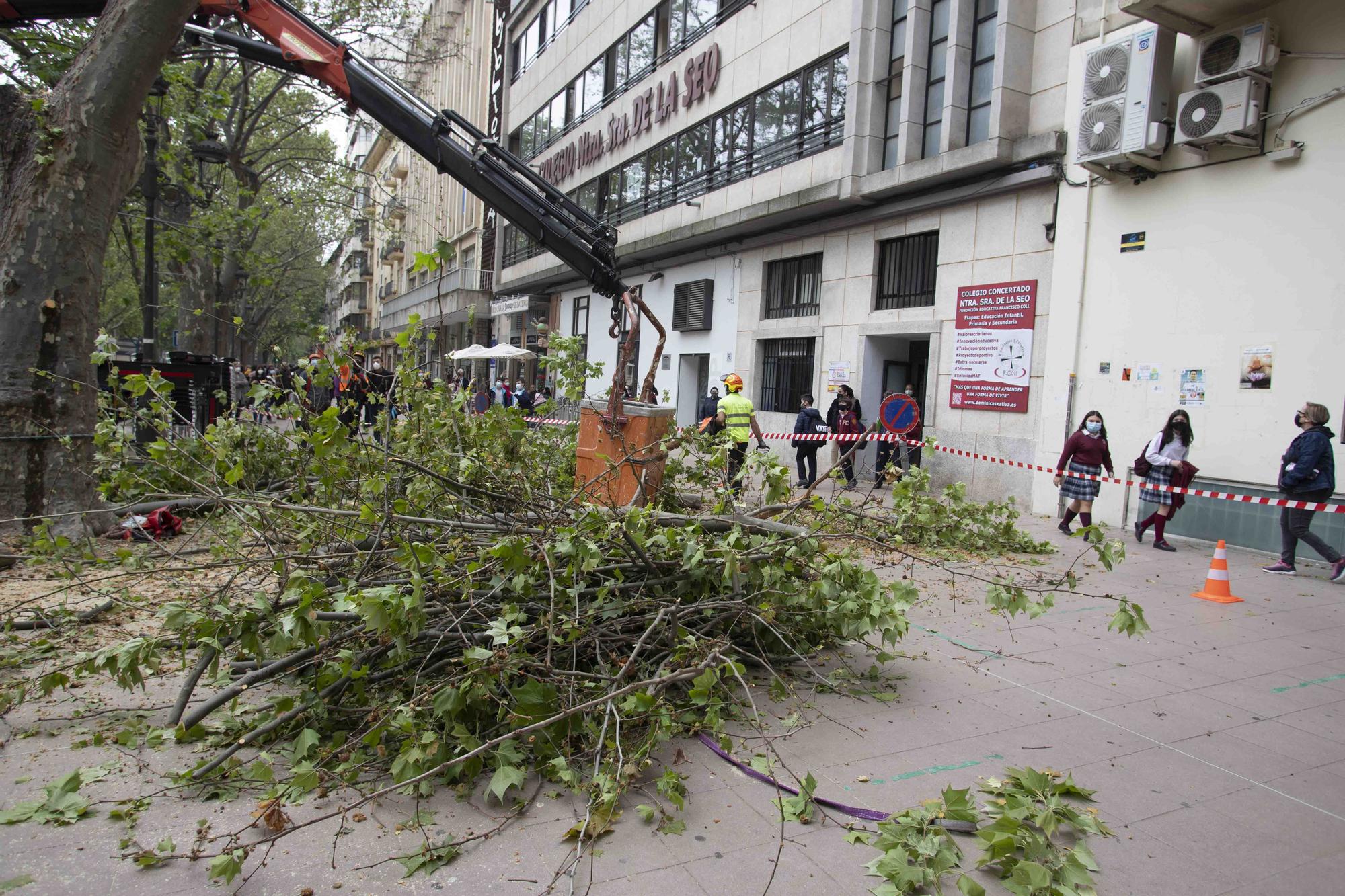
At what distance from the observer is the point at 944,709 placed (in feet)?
14.5

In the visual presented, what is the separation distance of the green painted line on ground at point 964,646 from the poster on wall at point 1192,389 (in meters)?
6.13

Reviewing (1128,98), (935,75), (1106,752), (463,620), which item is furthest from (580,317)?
(1106,752)

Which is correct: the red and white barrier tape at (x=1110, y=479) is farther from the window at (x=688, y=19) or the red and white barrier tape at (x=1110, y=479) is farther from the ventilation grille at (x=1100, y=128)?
the window at (x=688, y=19)

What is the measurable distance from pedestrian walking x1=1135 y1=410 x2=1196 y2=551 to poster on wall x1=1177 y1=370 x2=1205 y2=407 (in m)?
0.26

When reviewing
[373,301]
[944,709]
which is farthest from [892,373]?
[373,301]

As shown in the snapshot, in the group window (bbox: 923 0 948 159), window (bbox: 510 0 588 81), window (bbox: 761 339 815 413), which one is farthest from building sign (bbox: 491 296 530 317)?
window (bbox: 923 0 948 159)

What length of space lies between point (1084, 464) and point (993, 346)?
3.07 m

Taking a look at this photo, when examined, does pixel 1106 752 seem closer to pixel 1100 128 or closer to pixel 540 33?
pixel 1100 128

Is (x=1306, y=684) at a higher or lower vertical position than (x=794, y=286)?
lower

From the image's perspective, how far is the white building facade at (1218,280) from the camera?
29.0 feet

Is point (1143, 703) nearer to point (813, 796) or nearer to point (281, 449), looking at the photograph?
point (813, 796)

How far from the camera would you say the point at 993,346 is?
41.3 feet

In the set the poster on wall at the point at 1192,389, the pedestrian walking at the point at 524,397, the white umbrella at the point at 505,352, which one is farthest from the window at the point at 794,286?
the poster on wall at the point at 1192,389

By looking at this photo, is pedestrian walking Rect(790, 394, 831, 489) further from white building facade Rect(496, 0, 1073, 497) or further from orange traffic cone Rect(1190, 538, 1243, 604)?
orange traffic cone Rect(1190, 538, 1243, 604)
